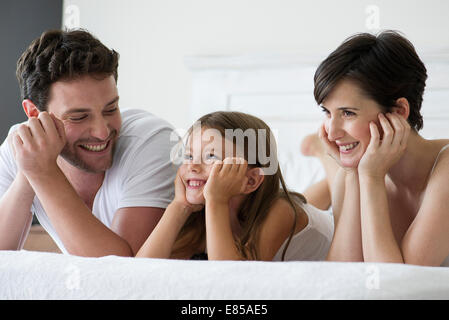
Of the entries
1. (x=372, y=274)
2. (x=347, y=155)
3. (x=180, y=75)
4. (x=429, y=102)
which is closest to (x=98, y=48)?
(x=347, y=155)

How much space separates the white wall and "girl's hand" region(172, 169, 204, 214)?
52.0 inches

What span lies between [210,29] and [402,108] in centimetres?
164

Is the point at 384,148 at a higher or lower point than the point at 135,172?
higher

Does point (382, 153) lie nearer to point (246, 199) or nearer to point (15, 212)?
point (246, 199)

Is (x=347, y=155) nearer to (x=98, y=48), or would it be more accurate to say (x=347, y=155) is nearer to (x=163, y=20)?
(x=98, y=48)

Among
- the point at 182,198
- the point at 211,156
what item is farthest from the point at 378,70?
the point at 182,198

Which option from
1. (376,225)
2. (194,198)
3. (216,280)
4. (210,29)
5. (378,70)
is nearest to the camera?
(216,280)

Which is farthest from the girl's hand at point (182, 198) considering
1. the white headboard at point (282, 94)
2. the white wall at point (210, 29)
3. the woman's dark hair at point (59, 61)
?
the white wall at point (210, 29)

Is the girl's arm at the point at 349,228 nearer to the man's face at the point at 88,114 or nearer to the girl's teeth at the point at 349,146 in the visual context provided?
the girl's teeth at the point at 349,146

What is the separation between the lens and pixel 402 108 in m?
1.25

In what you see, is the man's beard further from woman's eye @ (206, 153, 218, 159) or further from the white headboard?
the white headboard

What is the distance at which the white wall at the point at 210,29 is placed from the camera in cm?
239

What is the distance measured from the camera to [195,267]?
2.87ft

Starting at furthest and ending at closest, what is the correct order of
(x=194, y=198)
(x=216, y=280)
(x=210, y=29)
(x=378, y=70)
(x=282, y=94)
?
1. (x=210, y=29)
2. (x=282, y=94)
3. (x=194, y=198)
4. (x=378, y=70)
5. (x=216, y=280)
